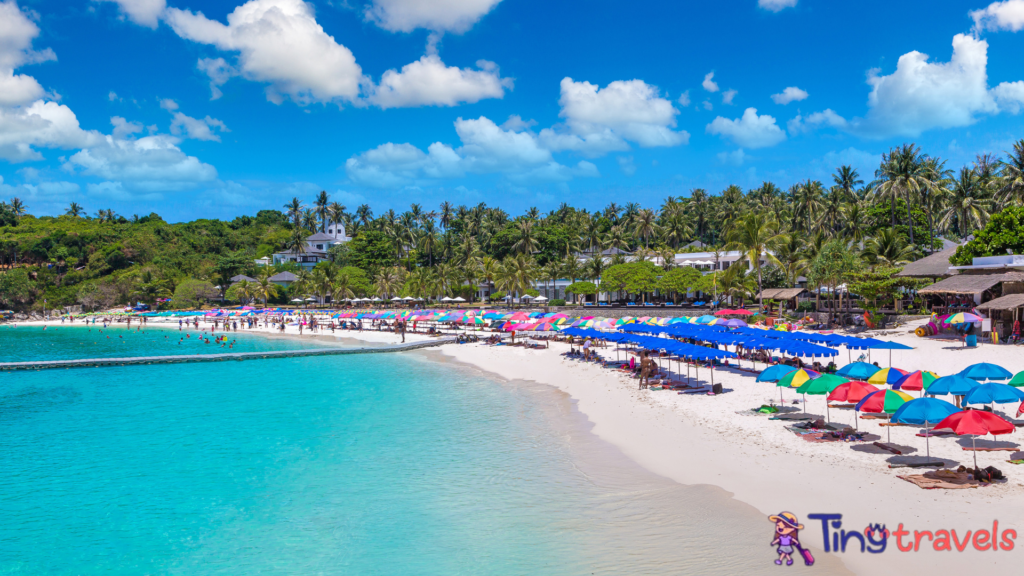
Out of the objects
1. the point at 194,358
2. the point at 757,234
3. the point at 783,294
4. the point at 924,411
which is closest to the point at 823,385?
the point at 924,411

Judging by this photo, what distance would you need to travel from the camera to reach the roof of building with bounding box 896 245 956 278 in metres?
40.5

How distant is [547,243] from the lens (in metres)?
87.2

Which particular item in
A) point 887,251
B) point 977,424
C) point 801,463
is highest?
point 887,251

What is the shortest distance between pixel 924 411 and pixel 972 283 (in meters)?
28.4

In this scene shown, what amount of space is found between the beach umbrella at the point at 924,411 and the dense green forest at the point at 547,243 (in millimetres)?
29549

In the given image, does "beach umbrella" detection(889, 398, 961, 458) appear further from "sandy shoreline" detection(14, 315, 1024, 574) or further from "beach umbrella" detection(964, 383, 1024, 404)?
"sandy shoreline" detection(14, 315, 1024, 574)

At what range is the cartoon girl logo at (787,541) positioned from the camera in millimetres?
9109

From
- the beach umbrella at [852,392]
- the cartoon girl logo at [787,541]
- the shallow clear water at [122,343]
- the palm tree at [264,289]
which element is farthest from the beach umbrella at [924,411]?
the palm tree at [264,289]

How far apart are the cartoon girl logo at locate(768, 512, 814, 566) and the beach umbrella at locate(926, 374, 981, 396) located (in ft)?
23.4

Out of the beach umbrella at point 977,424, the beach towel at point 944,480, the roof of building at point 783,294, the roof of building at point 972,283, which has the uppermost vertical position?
the roof of building at point 972,283

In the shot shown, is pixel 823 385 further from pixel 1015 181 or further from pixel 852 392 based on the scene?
pixel 1015 181

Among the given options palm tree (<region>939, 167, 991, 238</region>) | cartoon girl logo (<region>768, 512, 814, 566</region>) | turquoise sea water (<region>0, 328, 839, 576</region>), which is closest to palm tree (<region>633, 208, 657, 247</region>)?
palm tree (<region>939, 167, 991, 238</region>)

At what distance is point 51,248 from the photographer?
10225 cm

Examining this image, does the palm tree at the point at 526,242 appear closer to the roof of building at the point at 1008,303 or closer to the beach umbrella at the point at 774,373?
the roof of building at the point at 1008,303
